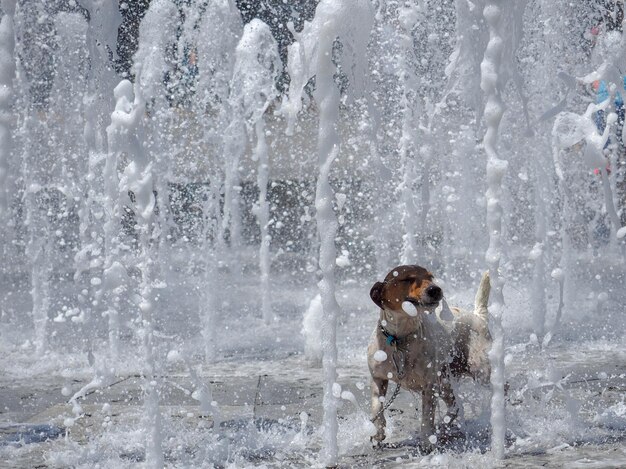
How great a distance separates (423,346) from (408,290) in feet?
1.04

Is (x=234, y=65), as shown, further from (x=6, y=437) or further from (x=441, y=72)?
(x=6, y=437)

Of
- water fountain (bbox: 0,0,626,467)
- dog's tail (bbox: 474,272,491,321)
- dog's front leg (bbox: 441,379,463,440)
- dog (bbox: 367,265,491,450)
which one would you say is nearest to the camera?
dog (bbox: 367,265,491,450)

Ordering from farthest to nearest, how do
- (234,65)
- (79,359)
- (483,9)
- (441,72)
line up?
(441,72) → (234,65) → (79,359) → (483,9)

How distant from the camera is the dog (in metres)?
3.61

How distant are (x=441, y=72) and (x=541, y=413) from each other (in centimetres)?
662

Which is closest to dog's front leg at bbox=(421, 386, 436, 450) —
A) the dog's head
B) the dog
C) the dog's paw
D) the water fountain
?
the dog

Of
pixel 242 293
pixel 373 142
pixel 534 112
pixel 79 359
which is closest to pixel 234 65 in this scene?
pixel 242 293

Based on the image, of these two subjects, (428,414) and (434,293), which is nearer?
(434,293)

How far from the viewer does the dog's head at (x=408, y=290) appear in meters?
3.52

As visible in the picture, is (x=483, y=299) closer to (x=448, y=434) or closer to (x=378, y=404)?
(x=448, y=434)

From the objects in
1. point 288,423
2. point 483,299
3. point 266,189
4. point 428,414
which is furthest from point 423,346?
point 266,189

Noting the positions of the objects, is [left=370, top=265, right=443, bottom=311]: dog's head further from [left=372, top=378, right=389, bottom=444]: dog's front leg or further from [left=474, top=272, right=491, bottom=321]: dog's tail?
[left=474, top=272, right=491, bottom=321]: dog's tail

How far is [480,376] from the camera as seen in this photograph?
403 cm

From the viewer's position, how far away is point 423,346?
3.79 metres
